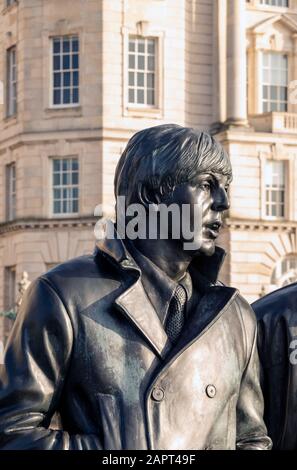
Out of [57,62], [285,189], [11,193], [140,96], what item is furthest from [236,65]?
[11,193]

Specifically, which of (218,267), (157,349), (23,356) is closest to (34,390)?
(23,356)

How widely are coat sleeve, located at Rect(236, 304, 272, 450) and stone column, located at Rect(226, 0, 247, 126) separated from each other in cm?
4313

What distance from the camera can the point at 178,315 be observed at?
4.41 m

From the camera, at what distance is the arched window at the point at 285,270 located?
47406mm

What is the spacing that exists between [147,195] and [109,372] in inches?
20.1

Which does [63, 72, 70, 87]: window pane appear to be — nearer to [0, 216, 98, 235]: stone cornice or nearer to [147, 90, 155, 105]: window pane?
[147, 90, 155, 105]: window pane

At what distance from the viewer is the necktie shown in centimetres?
436

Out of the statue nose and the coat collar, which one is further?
the statue nose

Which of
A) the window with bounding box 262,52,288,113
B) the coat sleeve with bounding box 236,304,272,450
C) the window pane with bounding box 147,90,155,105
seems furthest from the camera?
the window with bounding box 262,52,288,113

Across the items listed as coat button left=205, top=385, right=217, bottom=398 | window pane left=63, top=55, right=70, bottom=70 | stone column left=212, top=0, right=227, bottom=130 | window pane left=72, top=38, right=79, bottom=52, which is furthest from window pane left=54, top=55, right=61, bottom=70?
coat button left=205, top=385, right=217, bottom=398

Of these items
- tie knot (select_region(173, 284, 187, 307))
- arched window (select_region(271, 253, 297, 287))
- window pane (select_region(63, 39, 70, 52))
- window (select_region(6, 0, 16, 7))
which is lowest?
tie knot (select_region(173, 284, 187, 307))

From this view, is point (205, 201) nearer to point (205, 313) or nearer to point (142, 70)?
point (205, 313)

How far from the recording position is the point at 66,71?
4716 cm

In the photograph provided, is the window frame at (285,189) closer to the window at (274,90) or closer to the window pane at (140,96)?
the window at (274,90)
